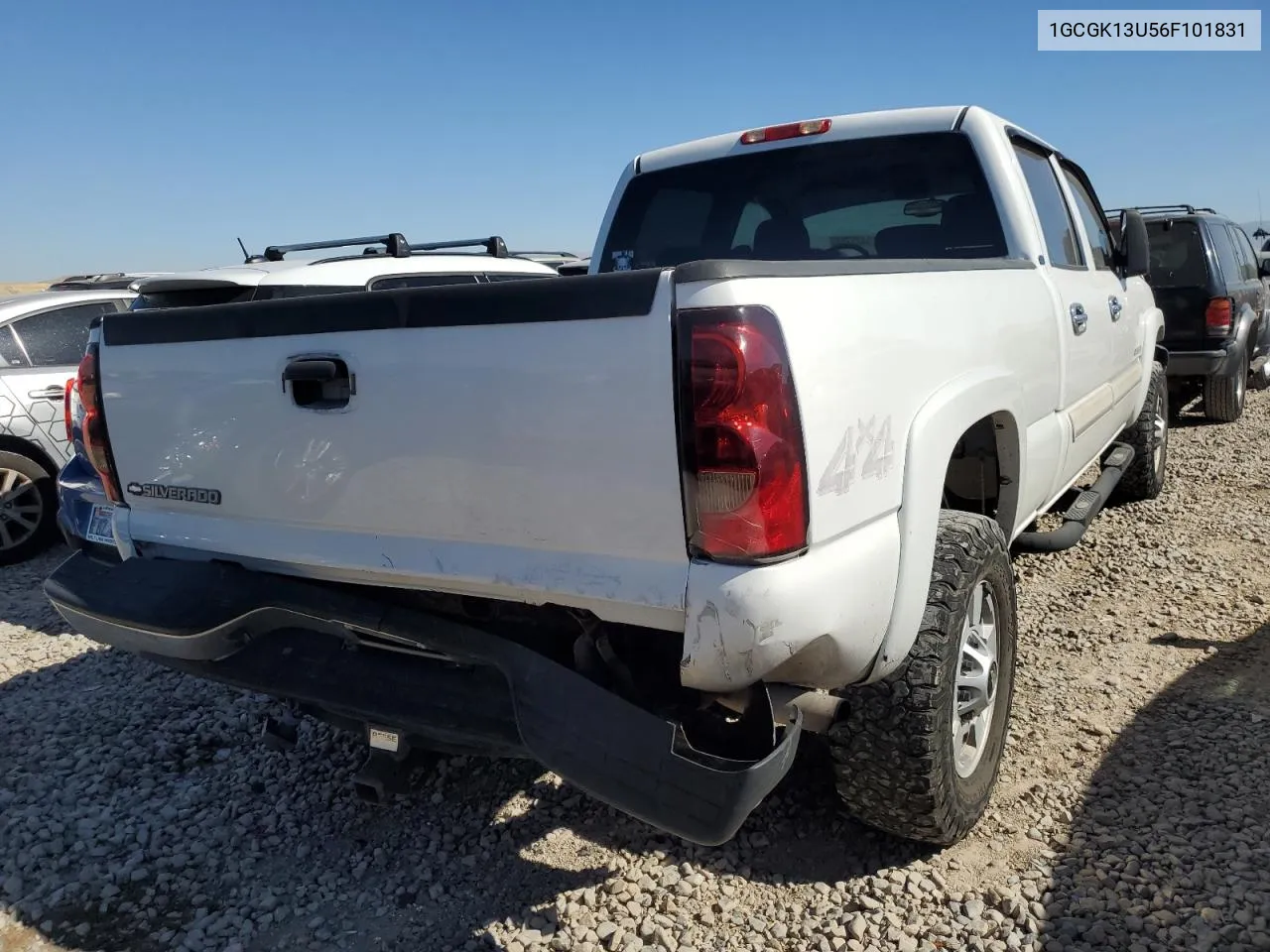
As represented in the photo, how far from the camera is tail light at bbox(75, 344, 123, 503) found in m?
2.62

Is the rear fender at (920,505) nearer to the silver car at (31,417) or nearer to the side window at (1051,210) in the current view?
the side window at (1051,210)

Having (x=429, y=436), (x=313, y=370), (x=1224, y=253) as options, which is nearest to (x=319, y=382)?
(x=313, y=370)

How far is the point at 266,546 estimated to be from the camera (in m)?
2.39

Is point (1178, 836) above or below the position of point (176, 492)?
below

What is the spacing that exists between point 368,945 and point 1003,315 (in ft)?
8.22

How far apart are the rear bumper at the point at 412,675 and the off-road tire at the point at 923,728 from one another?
349 millimetres

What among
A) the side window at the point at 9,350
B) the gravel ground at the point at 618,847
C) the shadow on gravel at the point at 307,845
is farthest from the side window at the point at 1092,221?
the side window at the point at 9,350

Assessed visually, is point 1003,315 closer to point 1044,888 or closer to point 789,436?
point 789,436

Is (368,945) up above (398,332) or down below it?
below

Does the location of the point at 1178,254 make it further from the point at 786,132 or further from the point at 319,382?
the point at 319,382

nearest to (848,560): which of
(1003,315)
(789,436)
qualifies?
(789,436)

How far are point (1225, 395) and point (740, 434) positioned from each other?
8500mm

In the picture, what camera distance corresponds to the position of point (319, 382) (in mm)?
2217

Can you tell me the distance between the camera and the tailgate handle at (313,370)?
2.16 metres
